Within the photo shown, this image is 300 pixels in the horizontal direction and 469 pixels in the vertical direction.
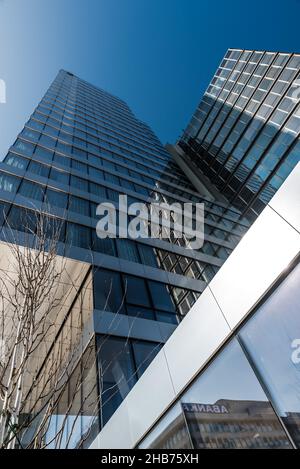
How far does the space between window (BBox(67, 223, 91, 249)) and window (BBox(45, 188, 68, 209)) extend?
1826 mm

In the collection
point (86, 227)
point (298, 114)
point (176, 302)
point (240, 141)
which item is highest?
point (240, 141)

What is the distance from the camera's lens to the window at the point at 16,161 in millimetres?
16125

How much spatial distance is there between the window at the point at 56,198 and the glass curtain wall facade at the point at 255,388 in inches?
472

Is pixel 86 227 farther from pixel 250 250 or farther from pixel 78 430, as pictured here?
pixel 250 250

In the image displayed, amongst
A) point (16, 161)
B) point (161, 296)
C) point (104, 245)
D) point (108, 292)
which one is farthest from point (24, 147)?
point (161, 296)

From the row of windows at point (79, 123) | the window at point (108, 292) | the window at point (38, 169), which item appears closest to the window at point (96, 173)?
the window at point (38, 169)

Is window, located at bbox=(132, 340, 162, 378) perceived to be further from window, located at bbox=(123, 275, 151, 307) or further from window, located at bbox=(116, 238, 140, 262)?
window, located at bbox=(116, 238, 140, 262)

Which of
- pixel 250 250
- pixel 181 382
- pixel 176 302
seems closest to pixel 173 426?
pixel 181 382

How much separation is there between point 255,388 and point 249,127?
31.3 m

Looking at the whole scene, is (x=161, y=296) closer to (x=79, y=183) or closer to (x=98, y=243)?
(x=98, y=243)

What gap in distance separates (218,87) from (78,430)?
43.6m

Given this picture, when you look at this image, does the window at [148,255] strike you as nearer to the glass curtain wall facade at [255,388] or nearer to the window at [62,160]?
the window at [62,160]

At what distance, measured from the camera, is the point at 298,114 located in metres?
24.6

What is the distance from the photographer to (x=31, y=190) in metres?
14.8
